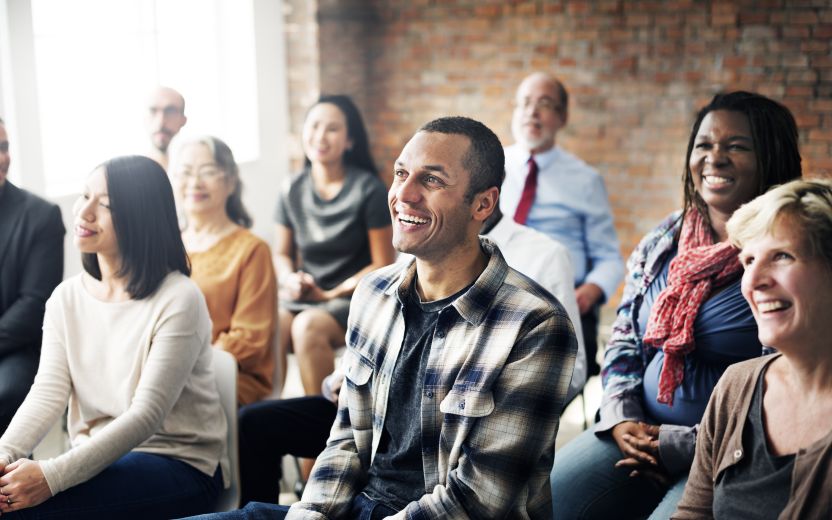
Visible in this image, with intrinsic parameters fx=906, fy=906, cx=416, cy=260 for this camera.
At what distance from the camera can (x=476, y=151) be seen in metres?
1.86

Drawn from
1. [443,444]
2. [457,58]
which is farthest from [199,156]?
[457,58]

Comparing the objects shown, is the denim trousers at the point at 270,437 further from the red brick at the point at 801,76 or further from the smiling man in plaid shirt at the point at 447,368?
the red brick at the point at 801,76

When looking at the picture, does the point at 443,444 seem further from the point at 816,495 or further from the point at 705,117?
the point at 705,117

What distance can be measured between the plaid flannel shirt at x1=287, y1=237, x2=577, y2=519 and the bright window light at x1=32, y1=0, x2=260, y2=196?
7.45ft

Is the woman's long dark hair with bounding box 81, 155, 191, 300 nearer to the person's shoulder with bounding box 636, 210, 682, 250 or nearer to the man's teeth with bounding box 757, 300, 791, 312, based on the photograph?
the person's shoulder with bounding box 636, 210, 682, 250

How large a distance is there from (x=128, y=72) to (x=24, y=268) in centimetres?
208

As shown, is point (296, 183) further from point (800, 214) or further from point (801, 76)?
point (801, 76)

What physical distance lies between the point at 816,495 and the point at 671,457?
2.12ft

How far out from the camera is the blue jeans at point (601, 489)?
6.95 feet

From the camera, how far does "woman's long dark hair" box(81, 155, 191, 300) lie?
7.31 ft

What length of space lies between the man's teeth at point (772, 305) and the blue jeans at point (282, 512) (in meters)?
0.80

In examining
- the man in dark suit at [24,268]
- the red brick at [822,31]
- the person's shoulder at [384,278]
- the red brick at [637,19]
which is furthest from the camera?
the red brick at [637,19]

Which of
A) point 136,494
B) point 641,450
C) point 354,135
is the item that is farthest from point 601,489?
point 354,135

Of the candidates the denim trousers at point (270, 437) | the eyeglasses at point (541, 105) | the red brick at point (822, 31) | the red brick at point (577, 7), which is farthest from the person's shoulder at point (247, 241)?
the red brick at point (822, 31)
